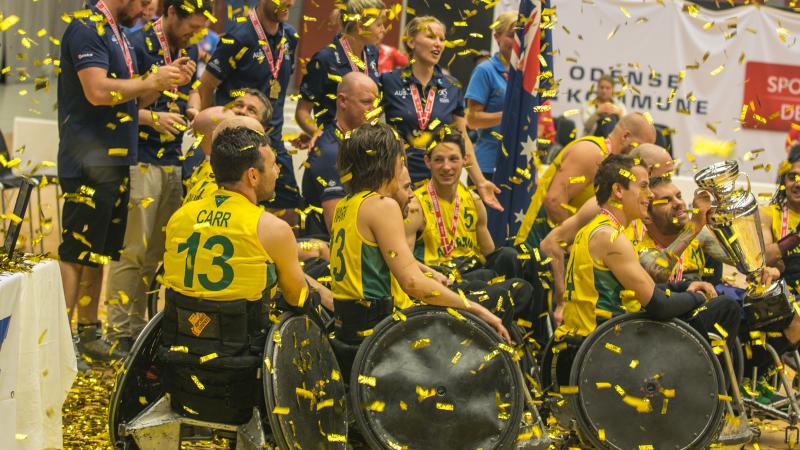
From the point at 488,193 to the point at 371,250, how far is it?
2.18m

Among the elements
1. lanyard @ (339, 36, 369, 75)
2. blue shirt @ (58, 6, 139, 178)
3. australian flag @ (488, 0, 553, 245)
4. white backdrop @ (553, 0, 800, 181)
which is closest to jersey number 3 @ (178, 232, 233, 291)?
blue shirt @ (58, 6, 139, 178)

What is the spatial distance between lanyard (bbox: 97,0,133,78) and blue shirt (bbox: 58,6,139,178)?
3cm

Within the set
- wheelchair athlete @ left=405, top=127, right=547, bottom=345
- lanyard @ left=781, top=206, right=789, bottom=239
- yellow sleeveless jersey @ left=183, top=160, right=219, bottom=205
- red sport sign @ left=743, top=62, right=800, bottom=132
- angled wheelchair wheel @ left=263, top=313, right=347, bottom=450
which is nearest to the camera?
angled wheelchair wheel @ left=263, top=313, right=347, bottom=450

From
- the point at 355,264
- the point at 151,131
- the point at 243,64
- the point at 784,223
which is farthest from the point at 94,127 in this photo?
the point at 784,223

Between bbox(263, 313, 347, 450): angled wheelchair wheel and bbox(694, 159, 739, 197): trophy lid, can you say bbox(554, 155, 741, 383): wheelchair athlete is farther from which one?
bbox(263, 313, 347, 450): angled wheelchair wheel

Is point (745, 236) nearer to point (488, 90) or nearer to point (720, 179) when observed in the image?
point (720, 179)

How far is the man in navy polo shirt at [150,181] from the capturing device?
6.91 metres

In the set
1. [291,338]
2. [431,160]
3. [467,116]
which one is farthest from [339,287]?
[467,116]

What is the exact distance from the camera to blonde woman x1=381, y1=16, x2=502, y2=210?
7535mm

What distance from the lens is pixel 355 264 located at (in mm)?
5207

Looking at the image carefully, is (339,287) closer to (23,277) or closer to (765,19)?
(23,277)

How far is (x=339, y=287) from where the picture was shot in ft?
17.3

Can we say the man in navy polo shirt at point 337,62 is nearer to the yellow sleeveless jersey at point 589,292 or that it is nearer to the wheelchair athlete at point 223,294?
the yellow sleeveless jersey at point 589,292

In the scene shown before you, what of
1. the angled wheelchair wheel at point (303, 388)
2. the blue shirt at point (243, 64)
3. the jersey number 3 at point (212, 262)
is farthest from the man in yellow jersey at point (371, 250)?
the blue shirt at point (243, 64)
